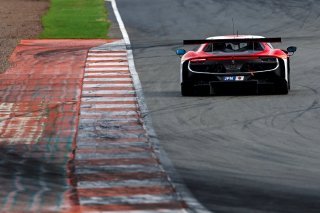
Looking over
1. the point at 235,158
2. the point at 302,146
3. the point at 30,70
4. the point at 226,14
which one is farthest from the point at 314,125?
the point at 226,14

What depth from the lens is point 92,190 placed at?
11898mm

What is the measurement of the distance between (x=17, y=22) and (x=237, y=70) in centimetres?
2092

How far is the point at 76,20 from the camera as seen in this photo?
133 feet

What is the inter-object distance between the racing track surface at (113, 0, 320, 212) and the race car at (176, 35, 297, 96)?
0.25 m

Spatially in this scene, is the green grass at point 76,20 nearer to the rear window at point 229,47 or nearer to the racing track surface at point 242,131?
the racing track surface at point 242,131

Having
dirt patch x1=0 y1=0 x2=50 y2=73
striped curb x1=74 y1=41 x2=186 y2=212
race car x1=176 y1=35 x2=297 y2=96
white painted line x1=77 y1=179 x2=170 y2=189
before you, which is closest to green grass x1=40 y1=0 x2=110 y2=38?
dirt patch x1=0 y1=0 x2=50 y2=73

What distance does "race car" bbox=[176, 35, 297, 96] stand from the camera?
821 inches

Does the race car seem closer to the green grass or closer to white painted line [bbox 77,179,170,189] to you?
white painted line [bbox 77,179,170,189]

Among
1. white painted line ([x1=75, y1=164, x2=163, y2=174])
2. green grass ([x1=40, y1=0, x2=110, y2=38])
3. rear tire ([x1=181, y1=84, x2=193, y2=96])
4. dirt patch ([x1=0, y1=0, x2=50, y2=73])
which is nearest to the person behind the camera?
white painted line ([x1=75, y1=164, x2=163, y2=174])

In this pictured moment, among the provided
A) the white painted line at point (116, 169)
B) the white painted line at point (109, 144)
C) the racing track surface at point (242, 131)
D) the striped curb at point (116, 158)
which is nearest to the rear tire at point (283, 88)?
the racing track surface at point (242, 131)

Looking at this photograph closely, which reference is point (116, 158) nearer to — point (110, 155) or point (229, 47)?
point (110, 155)

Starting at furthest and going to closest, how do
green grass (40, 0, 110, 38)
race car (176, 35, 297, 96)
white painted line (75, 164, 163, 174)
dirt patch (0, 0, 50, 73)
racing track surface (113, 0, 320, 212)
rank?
1. green grass (40, 0, 110, 38)
2. dirt patch (0, 0, 50, 73)
3. race car (176, 35, 297, 96)
4. white painted line (75, 164, 163, 174)
5. racing track surface (113, 0, 320, 212)

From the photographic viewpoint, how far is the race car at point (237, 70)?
20844mm

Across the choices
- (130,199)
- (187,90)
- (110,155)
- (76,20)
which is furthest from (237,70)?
(76,20)
